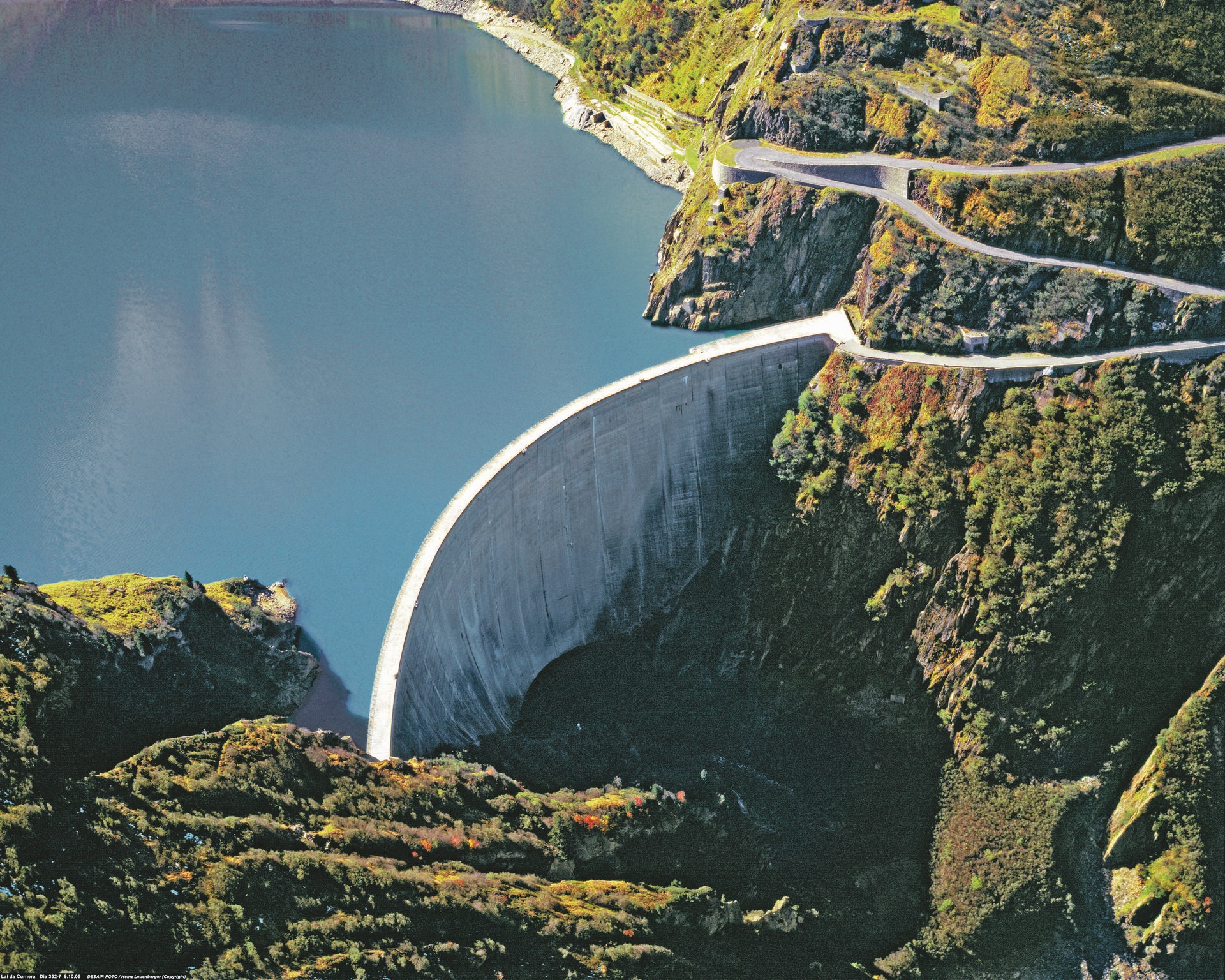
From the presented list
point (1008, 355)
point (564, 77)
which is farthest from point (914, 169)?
point (564, 77)

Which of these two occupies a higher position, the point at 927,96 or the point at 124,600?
the point at 927,96

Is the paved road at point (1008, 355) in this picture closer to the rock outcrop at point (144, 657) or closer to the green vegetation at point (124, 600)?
the rock outcrop at point (144, 657)

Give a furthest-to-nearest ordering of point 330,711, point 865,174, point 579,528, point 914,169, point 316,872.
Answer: point 865,174 < point 914,169 < point 579,528 < point 330,711 < point 316,872

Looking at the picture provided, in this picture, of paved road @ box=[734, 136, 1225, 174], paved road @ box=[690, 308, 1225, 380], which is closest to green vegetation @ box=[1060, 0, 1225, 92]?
paved road @ box=[734, 136, 1225, 174]

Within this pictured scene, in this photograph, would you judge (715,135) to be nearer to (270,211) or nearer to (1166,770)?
(270,211)

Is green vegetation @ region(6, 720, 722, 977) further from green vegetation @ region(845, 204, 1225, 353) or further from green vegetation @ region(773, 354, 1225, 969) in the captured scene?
green vegetation @ region(845, 204, 1225, 353)

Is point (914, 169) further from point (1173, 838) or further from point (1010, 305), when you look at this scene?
point (1173, 838)

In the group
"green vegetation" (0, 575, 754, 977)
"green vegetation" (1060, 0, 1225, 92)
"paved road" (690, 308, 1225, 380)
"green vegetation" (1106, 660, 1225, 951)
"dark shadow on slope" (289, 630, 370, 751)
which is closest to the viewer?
"green vegetation" (0, 575, 754, 977)
